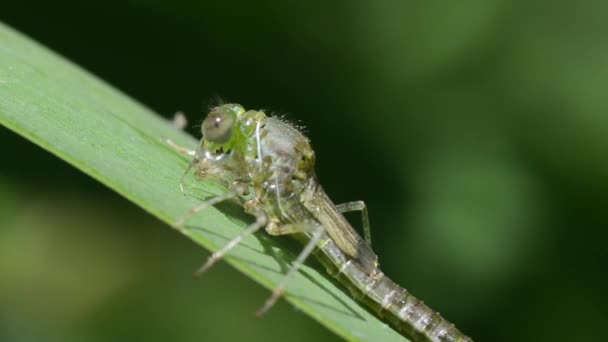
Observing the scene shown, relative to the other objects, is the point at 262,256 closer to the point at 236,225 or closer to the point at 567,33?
the point at 236,225

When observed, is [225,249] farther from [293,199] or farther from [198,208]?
[293,199]

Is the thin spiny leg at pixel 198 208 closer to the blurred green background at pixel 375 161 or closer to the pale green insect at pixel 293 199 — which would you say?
the pale green insect at pixel 293 199

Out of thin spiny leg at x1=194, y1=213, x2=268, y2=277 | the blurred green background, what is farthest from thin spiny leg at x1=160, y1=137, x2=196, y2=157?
the blurred green background

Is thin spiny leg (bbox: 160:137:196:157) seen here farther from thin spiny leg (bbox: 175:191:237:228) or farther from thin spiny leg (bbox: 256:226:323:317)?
thin spiny leg (bbox: 256:226:323:317)

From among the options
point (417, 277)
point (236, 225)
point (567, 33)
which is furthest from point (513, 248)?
point (236, 225)

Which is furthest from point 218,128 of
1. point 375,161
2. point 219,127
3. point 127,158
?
point 375,161

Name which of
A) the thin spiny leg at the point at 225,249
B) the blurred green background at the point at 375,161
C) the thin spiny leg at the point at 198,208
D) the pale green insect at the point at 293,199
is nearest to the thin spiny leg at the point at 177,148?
the pale green insect at the point at 293,199
